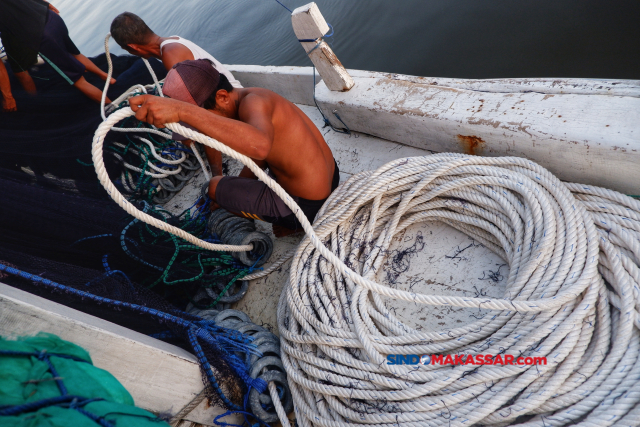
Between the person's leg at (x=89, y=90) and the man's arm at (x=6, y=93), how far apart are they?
2.21 feet

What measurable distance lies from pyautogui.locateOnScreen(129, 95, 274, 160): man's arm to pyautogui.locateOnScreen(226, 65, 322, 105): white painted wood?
1.26 meters

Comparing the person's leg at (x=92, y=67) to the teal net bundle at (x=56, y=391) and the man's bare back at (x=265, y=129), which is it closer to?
the man's bare back at (x=265, y=129)

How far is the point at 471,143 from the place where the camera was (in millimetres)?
2262

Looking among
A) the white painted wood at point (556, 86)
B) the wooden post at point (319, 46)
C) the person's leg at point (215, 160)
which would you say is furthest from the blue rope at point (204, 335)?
the white painted wood at point (556, 86)

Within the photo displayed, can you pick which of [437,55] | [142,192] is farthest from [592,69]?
[142,192]

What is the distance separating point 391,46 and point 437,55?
796 mm

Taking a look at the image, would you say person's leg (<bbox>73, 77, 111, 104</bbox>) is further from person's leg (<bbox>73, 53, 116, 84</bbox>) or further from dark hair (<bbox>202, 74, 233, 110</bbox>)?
dark hair (<bbox>202, 74, 233, 110</bbox>)

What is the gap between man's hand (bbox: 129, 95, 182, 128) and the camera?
1695mm

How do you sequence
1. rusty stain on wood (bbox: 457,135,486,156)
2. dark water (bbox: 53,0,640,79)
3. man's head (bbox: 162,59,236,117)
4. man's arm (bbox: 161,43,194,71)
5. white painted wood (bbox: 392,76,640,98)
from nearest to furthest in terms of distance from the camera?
white painted wood (bbox: 392,76,640,98)
man's head (bbox: 162,59,236,117)
rusty stain on wood (bbox: 457,135,486,156)
man's arm (bbox: 161,43,194,71)
dark water (bbox: 53,0,640,79)

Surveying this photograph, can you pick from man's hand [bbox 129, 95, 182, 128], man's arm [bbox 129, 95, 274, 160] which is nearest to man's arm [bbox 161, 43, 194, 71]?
man's arm [bbox 129, 95, 274, 160]

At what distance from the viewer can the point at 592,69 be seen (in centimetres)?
380

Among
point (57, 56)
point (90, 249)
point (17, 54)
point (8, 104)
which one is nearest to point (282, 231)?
point (90, 249)

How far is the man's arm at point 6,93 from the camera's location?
3229 mm

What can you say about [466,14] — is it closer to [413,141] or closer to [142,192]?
[413,141]
